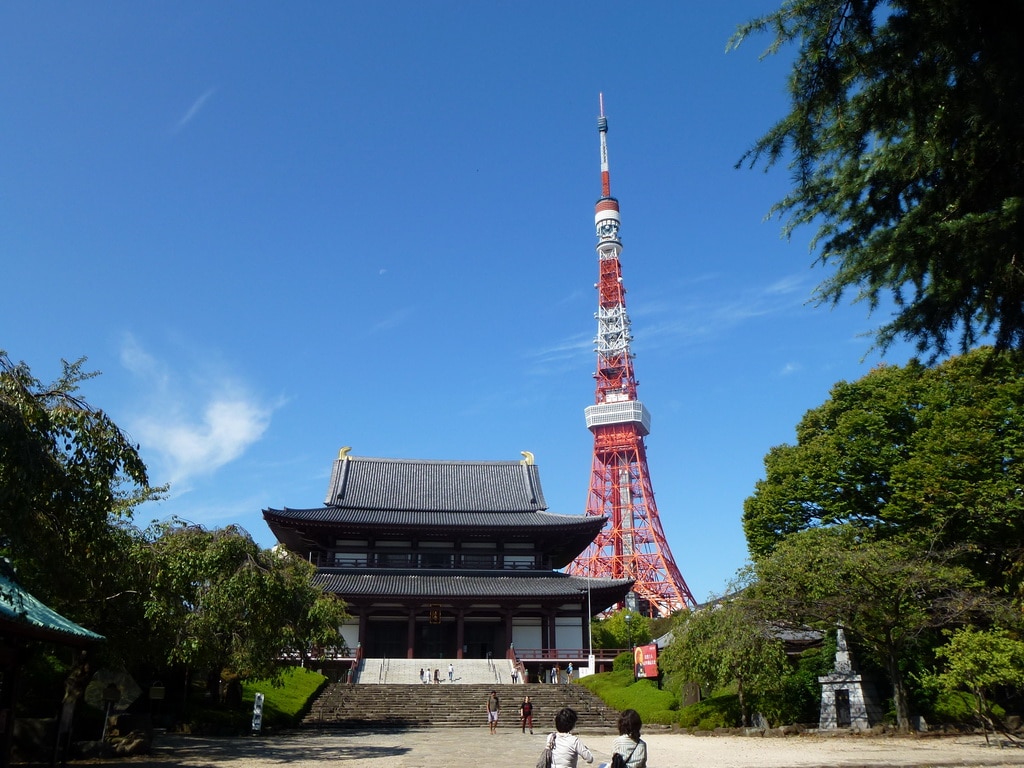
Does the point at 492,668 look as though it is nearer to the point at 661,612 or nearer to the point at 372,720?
the point at 372,720

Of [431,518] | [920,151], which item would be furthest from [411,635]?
[920,151]

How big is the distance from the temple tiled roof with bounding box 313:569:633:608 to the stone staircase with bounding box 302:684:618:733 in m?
5.73

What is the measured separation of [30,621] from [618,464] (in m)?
64.3

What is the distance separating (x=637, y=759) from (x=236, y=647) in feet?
50.8

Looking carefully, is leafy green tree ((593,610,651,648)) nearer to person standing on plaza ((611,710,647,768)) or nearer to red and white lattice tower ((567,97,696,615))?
red and white lattice tower ((567,97,696,615))

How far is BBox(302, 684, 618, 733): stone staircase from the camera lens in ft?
86.0

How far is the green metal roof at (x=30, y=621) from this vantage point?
973 cm

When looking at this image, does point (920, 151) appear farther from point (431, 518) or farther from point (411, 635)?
point (431, 518)

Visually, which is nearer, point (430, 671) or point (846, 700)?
point (846, 700)

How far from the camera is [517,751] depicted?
17.9 meters

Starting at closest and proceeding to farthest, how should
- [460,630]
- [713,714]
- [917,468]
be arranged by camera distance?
[713,714]
[917,468]
[460,630]

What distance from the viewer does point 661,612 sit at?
214ft

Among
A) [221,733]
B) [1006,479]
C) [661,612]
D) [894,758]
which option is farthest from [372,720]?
[661,612]

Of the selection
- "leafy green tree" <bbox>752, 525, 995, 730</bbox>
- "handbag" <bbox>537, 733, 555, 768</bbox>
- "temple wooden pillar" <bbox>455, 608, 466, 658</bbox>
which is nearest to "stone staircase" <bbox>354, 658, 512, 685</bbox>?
"temple wooden pillar" <bbox>455, 608, 466, 658</bbox>
